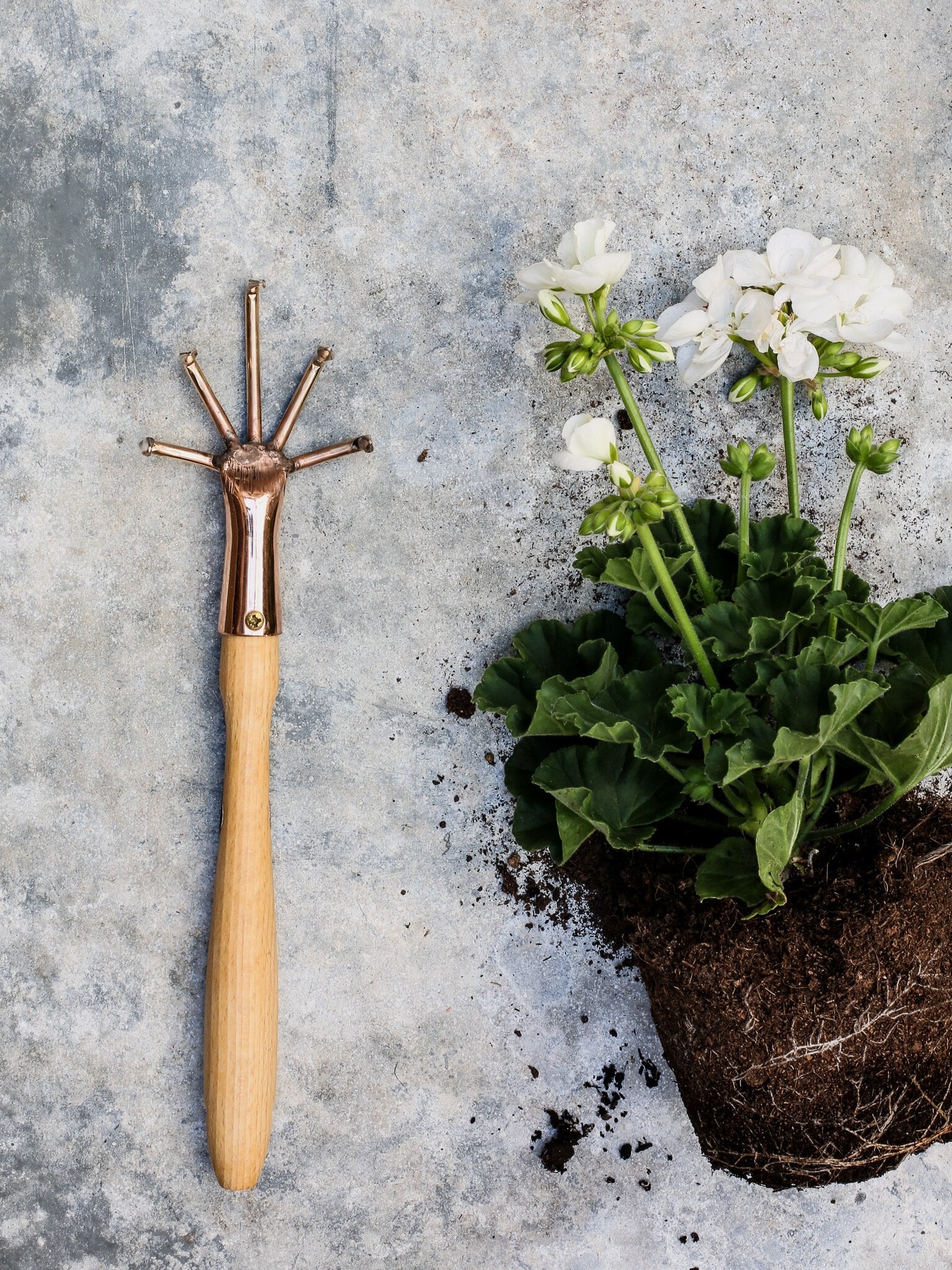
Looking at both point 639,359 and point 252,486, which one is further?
point 252,486

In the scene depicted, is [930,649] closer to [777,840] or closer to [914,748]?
[914,748]

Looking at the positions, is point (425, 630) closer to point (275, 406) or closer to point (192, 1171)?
point (275, 406)

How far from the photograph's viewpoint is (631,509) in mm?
992

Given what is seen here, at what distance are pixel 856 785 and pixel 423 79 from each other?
112 cm

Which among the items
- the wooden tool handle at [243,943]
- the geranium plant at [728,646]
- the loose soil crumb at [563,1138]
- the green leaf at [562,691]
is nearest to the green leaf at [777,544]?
the geranium plant at [728,646]

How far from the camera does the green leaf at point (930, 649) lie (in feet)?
Answer: 3.98

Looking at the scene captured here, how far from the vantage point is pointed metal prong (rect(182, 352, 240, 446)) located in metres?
1.25

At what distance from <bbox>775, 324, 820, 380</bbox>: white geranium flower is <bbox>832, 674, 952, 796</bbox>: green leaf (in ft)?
1.28

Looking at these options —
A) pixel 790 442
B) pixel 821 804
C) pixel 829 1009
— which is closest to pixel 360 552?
pixel 790 442

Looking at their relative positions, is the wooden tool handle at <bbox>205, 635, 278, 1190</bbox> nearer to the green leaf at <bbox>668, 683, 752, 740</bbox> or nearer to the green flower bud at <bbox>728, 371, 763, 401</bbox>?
the green leaf at <bbox>668, 683, 752, 740</bbox>

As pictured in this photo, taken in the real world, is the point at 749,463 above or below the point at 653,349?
below

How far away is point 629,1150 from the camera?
1355 millimetres

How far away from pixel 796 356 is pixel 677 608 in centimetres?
34

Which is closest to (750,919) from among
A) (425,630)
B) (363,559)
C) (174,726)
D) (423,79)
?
(425,630)
